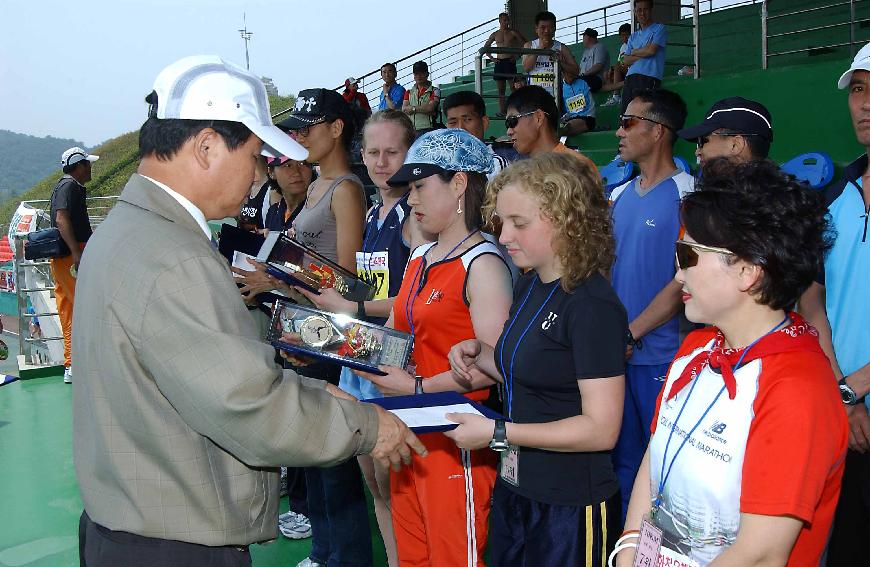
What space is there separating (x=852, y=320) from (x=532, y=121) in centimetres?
270

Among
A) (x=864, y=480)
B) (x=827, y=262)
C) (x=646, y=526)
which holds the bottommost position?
(x=864, y=480)

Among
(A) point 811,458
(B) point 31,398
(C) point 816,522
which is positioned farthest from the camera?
(B) point 31,398

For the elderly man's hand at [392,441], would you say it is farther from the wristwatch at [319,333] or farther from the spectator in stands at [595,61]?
the spectator in stands at [595,61]

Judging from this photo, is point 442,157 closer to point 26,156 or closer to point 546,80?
point 546,80

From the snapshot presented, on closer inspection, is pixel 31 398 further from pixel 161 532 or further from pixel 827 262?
pixel 827 262

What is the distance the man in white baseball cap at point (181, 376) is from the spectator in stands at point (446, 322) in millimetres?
865

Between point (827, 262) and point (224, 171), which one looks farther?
point (827, 262)

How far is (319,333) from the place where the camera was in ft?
8.69

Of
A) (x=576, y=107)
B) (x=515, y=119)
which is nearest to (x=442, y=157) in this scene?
(x=515, y=119)

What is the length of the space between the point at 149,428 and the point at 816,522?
4.77ft

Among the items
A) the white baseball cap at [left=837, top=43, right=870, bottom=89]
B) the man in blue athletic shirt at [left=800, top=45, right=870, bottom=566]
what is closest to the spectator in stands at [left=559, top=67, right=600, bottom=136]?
the white baseball cap at [left=837, top=43, right=870, bottom=89]

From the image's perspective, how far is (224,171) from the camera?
188cm

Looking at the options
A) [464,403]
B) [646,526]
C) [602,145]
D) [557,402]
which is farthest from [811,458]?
[602,145]

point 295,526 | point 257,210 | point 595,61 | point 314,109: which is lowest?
point 295,526
